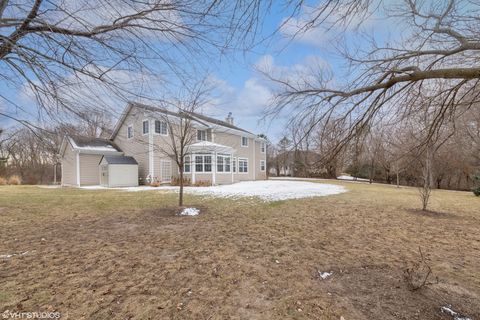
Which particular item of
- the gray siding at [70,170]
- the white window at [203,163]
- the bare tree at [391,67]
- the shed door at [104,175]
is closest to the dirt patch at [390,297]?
the bare tree at [391,67]

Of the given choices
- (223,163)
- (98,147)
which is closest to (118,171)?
(98,147)

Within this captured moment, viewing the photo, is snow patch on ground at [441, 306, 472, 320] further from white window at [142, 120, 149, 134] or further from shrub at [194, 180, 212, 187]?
white window at [142, 120, 149, 134]

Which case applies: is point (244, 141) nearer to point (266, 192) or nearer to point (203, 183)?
point (203, 183)

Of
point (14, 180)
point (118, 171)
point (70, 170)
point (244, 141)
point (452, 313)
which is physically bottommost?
point (452, 313)

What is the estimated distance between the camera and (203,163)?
19.6m

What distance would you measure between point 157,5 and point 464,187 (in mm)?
35207

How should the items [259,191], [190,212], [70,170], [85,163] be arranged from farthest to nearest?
[70,170] → [85,163] → [259,191] → [190,212]

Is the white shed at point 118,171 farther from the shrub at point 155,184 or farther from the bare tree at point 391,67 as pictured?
the bare tree at point 391,67

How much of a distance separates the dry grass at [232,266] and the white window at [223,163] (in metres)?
13.5

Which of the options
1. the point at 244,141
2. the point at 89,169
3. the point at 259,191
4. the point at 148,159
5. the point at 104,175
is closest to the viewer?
the point at 259,191

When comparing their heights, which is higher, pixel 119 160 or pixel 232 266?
pixel 119 160

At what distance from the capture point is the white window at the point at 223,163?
2041 cm

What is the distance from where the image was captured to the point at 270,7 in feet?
7.85

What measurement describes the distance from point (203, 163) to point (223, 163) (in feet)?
6.53
